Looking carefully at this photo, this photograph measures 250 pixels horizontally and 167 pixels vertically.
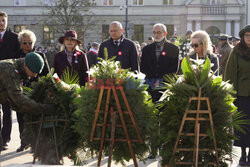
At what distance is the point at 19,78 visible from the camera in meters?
4.91

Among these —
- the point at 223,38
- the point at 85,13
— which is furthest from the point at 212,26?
the point at 223,38

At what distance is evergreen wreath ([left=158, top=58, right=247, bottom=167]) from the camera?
4.35 meters

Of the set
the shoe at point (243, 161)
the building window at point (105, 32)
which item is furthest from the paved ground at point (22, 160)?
the building window at point (105, 32)

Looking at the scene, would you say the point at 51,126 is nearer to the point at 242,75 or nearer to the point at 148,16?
the point at 242,75

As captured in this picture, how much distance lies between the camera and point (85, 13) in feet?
120

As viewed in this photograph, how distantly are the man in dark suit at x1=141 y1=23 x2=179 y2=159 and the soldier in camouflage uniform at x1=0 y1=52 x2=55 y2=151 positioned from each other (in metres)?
2.45

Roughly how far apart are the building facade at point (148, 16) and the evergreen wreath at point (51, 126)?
31.9 meters

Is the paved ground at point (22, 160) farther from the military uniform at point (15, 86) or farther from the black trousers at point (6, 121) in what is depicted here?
the military uniform at point (15, 86)

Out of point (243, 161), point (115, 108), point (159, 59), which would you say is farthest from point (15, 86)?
point (243, 161)

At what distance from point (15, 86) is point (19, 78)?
0.47 ft

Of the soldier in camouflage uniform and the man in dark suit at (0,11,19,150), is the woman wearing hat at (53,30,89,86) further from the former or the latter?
the soldier in camouflage uniform

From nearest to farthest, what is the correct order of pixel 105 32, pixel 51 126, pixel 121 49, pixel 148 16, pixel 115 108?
pixel 115 108 < pixel 51 126 < pixel 121 49 < pixel 105 32 < pixel 148 16

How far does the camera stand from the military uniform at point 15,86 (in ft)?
15.7

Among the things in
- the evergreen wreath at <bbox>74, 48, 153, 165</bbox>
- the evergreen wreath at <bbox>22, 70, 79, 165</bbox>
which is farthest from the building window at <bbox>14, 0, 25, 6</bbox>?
the evergreen wreath at <bbox>74, 48, 153, 165</bbox>
